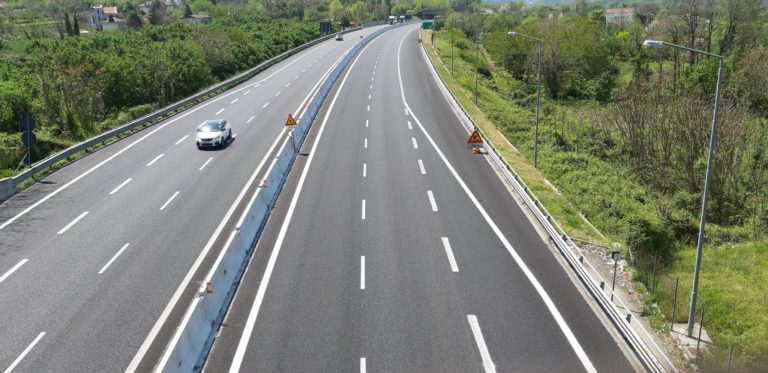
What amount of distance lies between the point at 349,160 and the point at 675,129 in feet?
74.8

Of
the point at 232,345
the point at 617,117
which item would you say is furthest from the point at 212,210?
the point at 617,117

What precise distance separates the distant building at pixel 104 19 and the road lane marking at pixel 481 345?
163926 mm

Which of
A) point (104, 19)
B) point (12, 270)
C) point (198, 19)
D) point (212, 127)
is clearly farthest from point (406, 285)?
point (104, 19)

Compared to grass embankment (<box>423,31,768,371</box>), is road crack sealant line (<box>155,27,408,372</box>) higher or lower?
higher

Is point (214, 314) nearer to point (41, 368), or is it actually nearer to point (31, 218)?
point (41, 368)

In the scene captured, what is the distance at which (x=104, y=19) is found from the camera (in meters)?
174

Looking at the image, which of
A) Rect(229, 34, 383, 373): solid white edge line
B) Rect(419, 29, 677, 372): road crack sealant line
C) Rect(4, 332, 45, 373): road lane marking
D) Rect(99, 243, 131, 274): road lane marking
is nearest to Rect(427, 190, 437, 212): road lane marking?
Rect(419, 29, 677, 372): road crack sealant line

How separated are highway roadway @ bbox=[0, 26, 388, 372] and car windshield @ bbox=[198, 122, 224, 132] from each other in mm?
1254

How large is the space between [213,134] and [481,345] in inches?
930

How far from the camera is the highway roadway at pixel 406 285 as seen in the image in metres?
14.4

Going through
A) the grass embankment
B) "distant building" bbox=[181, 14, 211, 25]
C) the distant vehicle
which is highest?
"distant building" bbox=[181, 14, 211, 25]

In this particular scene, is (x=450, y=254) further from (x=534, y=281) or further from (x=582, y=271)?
(x=582, y=271)

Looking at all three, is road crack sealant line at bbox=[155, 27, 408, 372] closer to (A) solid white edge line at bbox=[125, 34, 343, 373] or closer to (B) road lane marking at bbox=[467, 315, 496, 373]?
(A) solid white edge line at bbox=[125, 34, 343, 373]

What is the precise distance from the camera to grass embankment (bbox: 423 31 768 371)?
1706 centimetres
